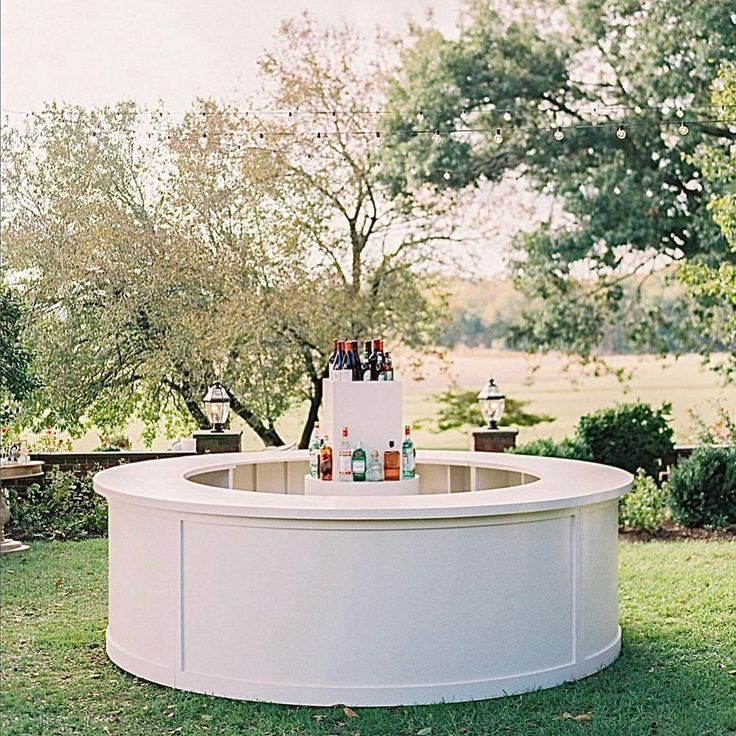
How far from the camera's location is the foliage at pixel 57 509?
6.91 m

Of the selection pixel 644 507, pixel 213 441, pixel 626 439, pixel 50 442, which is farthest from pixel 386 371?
pixel 626 439

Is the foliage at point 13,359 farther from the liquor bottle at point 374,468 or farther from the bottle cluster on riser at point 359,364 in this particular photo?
the liquor bottle at point 374,468

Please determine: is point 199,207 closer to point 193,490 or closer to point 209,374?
point 209,374

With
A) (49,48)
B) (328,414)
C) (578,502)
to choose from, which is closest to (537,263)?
(49,48)

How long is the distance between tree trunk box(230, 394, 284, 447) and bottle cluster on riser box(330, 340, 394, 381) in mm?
3746

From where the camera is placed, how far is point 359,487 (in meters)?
4.37

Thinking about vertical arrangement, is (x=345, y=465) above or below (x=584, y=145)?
below

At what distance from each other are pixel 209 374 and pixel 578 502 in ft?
15.4

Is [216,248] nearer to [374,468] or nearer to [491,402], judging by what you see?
[491,402]

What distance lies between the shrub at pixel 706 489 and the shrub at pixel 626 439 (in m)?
0.48

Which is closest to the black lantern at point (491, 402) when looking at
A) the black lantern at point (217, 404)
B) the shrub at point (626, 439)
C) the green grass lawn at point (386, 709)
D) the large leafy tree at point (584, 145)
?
the shrub at point (626, 439)

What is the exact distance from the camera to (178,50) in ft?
24.7

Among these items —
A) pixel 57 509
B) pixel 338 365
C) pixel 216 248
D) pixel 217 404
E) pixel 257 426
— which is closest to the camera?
pixel 338 365

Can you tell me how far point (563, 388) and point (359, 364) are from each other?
456 cm
